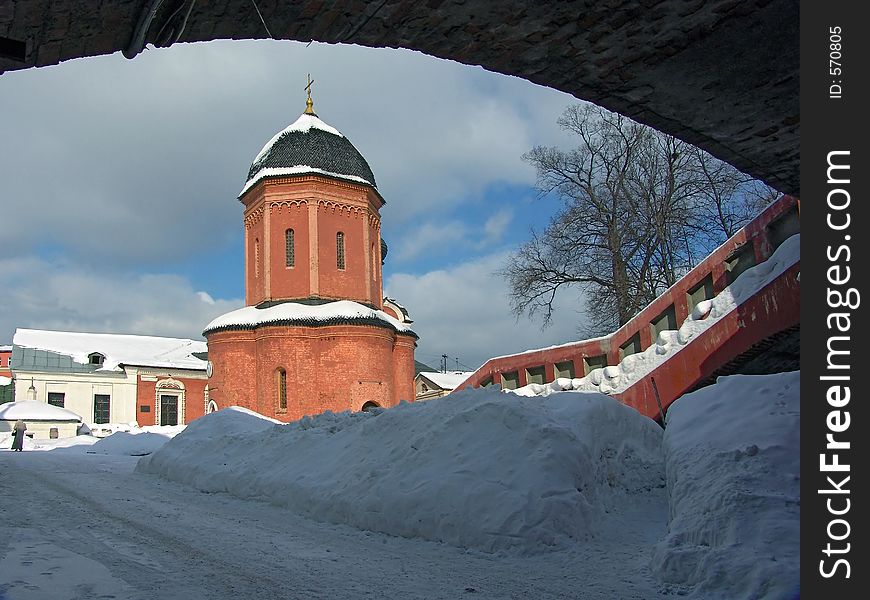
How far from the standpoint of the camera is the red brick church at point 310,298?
2494cm

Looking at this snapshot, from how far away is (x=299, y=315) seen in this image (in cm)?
2519

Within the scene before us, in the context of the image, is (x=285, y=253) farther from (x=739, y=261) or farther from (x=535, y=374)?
(x=739, y=261)

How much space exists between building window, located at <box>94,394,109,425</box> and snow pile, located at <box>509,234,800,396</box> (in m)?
33.3

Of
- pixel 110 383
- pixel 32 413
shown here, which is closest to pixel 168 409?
pixel 110 383

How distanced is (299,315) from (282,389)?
2872 mm

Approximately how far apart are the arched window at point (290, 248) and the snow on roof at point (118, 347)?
15.9 metres

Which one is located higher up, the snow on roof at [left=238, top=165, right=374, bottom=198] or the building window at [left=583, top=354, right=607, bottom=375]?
the snow on roof at [left=238, top=165, right=374, bottom=198]

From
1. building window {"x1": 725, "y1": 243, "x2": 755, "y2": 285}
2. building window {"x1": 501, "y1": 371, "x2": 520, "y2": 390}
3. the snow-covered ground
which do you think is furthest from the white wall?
building window {"x1": 725, "y1": 243, "x2": 755, "y2": 285}

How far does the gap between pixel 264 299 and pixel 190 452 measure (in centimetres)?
1455

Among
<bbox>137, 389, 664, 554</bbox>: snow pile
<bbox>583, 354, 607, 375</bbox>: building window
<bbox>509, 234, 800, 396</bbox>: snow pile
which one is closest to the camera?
<bbox>137, 389, 664, 554</bbox>: snow pile

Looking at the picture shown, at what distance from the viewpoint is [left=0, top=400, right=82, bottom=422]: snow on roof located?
30.5 metres

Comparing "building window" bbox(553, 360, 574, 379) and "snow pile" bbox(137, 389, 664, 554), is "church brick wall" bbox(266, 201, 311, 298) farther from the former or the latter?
"snow pile" bbox(137, 389, 664, 554)

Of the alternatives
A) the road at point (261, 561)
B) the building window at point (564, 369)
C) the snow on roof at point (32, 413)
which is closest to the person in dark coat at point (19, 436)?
the snow on roof at point (32, 413)

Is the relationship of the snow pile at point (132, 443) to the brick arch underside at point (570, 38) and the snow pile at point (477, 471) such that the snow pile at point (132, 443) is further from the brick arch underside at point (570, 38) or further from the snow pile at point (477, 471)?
the brick arch underside at point (570, 38)
